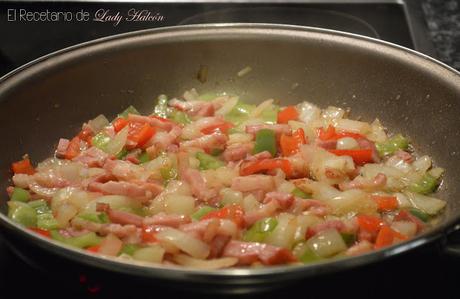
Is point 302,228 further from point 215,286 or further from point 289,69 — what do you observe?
point 289,69

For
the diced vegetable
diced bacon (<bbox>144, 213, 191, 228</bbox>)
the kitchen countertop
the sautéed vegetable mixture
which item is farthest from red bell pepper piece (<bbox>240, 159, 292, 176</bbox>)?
the kitchen countertop

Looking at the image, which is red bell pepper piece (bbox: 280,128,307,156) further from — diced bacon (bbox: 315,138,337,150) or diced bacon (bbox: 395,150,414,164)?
diced bacon (bbox: 395,150,414,164)

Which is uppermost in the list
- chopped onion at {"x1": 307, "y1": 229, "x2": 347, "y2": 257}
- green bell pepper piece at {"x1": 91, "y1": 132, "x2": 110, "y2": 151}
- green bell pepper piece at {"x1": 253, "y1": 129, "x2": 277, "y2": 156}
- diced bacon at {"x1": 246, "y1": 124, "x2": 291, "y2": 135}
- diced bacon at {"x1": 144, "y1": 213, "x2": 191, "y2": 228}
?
green bell pepper piece at {"x1": 91, "y1": 132, "x2": 110, "y2": 151}

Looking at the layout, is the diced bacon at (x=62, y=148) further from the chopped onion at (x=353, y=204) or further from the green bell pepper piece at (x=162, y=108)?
the chopped onion at (x=353, y=204)

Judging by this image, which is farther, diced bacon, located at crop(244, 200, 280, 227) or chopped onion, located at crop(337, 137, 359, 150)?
chopped onion, located at crop(337, 137, 359, 150)

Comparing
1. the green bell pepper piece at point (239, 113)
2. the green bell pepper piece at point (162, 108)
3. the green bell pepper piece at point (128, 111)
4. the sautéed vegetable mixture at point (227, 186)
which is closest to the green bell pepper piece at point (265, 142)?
the sautéed vegetable mixture at point (227, 186)
